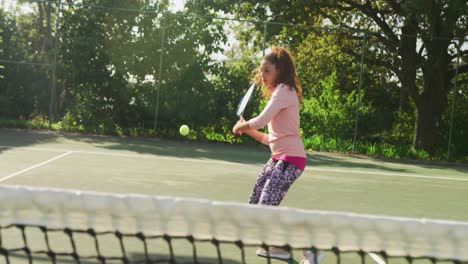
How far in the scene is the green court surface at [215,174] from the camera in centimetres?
662

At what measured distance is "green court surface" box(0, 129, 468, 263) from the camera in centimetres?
662

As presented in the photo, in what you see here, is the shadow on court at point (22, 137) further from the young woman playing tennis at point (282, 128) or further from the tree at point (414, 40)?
the young woman playing tennis at point (282, 128)

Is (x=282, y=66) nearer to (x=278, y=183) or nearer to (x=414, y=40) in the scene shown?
(x=278, y=183)

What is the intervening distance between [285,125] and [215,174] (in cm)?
443

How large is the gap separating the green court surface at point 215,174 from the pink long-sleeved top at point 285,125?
235 cm

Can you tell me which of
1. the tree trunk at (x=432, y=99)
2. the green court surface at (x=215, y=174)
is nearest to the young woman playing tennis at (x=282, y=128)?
the green court surface at (x=215, y=174)

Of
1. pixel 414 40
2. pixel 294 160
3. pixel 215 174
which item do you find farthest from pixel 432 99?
pixel 294 160

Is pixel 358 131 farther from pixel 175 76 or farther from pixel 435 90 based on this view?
pixel 175 76

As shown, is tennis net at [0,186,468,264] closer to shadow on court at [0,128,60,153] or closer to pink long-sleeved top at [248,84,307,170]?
pink long-sleeved top at [248,84,307,170]

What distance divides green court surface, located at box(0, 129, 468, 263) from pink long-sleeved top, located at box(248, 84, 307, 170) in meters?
2.35

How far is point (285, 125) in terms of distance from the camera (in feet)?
12.8

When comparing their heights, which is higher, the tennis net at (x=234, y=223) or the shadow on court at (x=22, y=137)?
the tennis net at (x=234, y=223)

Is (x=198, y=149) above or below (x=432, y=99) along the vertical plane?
below

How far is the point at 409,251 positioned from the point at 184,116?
1062 cm
